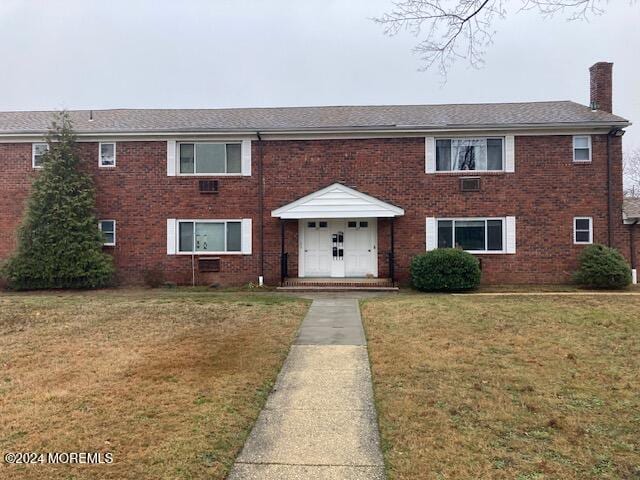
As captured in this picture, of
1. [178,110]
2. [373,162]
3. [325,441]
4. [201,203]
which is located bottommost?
[325,441]

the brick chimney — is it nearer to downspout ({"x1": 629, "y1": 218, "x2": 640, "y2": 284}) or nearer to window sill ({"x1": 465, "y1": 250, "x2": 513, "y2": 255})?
Answer: downspout ({"x1": 629, "y1": 218, "x2": 640, "y2": 284})

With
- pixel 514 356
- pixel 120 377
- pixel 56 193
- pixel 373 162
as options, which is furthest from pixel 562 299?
pixel 56 193

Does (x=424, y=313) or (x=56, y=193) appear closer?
(x=424, y=313)

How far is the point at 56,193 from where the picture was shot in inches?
574

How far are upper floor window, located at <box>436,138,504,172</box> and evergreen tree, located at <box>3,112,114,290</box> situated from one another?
11692 mm

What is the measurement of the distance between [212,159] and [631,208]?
14.4 metres

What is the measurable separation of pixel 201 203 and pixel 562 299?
37.2 ft

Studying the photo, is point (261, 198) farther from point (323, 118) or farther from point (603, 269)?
point (603, 269)

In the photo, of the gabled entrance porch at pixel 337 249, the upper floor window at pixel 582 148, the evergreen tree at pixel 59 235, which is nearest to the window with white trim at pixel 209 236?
the gabled entrance porch at pixel 337 249

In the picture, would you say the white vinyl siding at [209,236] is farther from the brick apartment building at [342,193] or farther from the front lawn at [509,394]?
the front lawn at [509,394]

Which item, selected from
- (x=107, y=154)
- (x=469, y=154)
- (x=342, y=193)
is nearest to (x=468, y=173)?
(x=469, y=154)

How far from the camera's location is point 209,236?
15672mm

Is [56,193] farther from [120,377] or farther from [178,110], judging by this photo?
[120,377]

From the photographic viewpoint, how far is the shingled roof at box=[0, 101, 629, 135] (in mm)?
15117
